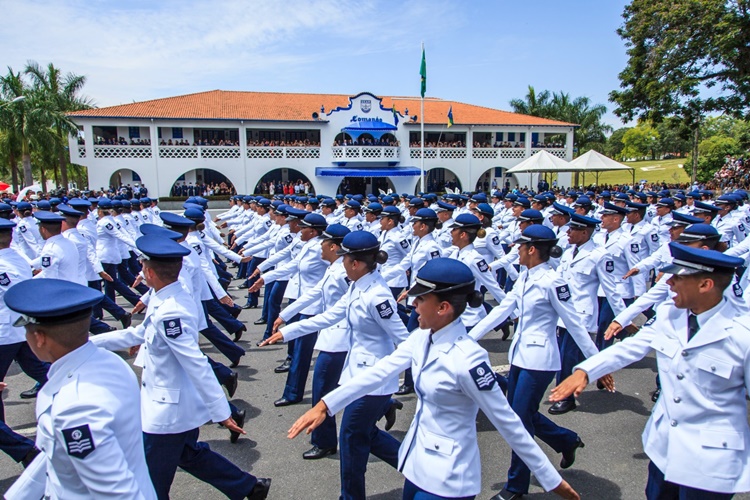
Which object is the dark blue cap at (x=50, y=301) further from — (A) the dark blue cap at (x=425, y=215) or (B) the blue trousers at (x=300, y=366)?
(A) the dark blue cap at (x=425, y=215)

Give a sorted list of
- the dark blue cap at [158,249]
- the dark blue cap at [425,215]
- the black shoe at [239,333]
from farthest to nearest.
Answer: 1. the black shoe at [239,333]
2. the dark blue cap at [425,215]
3. the dark blue cap at [158,249]

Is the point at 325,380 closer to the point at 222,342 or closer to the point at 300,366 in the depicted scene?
the point at 300,366

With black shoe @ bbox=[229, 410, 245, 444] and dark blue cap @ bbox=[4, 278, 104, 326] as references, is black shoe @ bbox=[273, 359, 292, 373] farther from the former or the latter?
dark blue cap @ bbox=[4, 278, 104, 326]

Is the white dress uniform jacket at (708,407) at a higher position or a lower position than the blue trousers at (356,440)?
higher

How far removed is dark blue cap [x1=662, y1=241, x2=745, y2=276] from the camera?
2705 millimetres

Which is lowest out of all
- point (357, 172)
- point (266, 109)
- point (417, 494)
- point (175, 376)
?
point (417, 494)

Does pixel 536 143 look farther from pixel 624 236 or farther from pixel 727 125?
pixel 727 125

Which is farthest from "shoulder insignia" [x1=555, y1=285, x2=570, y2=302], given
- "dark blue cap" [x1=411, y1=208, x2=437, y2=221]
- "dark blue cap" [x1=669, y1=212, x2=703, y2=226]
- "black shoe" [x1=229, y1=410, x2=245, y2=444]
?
"dark blue cap" [x1=669, y1=212, x2=703, y2=226]

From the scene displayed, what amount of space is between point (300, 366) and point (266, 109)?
3156 centimetres

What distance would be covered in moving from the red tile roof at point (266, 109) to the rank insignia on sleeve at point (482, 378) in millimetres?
31869

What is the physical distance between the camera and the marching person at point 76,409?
2086mm

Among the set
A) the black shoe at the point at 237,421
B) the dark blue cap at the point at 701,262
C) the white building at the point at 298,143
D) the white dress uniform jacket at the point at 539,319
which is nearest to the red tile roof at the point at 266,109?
the white building at the point at 298,143

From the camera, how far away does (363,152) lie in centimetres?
3375

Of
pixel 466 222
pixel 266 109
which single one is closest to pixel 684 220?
pixel 466 222
